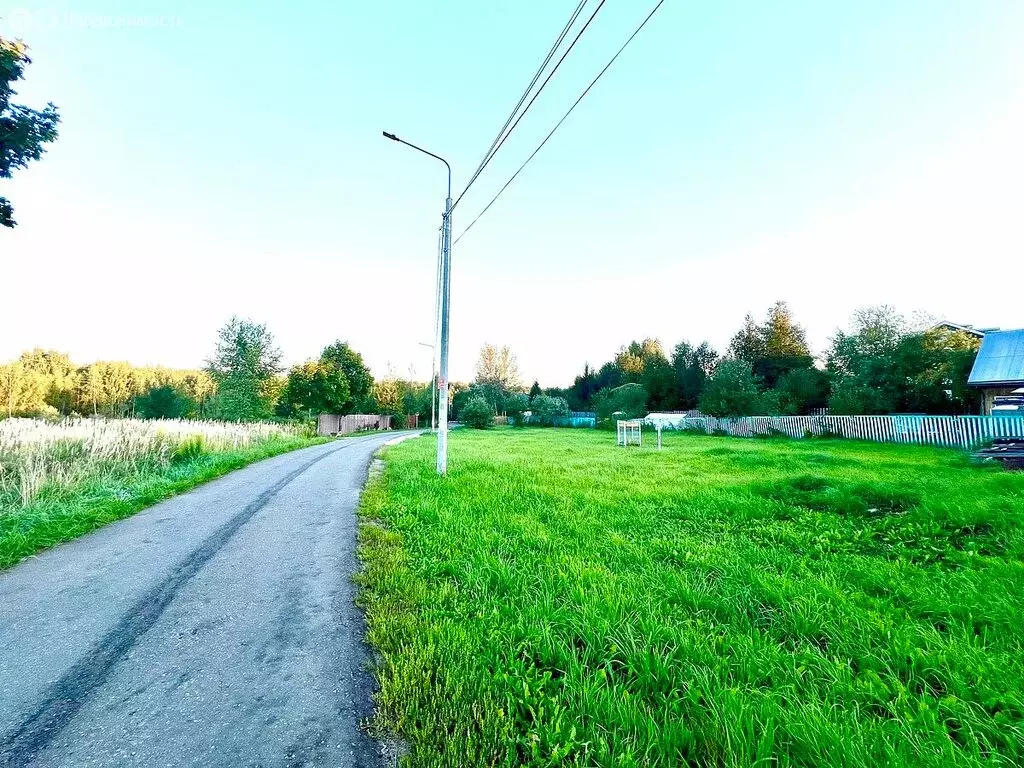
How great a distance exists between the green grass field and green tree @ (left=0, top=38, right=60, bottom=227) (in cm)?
1298

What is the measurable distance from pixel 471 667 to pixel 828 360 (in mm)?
40795

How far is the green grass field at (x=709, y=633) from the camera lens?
176cm

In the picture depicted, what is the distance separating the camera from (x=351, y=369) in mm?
36375

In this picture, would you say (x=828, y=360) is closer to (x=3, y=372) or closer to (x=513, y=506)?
(x=513, y=506)

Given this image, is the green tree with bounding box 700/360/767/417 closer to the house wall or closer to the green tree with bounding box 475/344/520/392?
the house wall

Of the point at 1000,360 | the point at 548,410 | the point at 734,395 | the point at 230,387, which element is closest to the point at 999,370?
the point at 1000,360

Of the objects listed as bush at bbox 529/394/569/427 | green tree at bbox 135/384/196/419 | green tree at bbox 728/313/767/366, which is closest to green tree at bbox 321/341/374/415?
green tree at bbox 135/384/196/419

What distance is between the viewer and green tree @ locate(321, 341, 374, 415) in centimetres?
3566

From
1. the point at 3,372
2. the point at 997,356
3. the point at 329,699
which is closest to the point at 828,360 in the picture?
the point at 997,356

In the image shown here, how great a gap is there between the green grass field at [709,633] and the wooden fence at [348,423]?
30304mm

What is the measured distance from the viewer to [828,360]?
3372 centimetres

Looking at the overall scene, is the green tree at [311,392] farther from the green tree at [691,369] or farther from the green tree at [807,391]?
the green tree at [691,369]

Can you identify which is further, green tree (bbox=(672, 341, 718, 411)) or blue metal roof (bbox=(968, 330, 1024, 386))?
green tree (bbox=(672, 341, 718, 411))

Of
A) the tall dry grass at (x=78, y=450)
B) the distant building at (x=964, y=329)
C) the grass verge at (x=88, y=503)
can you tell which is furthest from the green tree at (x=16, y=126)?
the distant building at (x=964, y=329)
